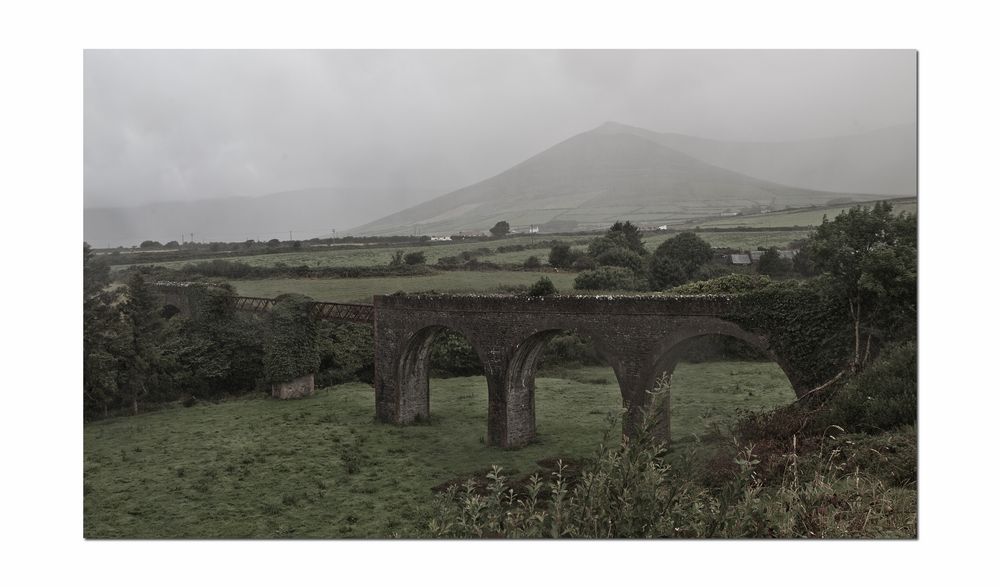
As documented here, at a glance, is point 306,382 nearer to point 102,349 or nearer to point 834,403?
point 102,349

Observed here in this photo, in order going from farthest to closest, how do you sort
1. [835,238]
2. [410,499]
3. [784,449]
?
1. [410,499]
2. [835,238]
3. [784,449]

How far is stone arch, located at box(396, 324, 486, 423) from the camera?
23609 millimetres

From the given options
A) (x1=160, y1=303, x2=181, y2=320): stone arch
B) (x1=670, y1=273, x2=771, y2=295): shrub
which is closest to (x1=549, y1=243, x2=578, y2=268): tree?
(x1=670, y1=273, x2=771, y2=295): shrub

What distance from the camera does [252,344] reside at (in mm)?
25344

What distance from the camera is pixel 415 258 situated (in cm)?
2080

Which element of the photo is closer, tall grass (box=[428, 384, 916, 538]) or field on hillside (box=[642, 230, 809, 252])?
tall grass (box=[428, 384, 916, 538])

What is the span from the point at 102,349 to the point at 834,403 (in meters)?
18.3

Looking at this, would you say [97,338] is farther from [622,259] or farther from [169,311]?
[622,259]

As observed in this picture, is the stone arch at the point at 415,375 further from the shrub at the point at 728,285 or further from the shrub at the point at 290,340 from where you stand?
the shrub at the point at 728,285

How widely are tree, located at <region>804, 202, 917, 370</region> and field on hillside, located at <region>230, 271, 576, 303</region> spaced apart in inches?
298

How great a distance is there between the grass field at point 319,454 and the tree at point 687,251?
11.2 ft

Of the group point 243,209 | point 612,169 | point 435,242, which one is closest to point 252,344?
point 243,209

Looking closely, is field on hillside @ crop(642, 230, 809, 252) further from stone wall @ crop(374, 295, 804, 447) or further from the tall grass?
the tall grass

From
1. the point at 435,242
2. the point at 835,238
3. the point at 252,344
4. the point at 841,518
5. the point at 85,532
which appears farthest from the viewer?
the point at 252,344
